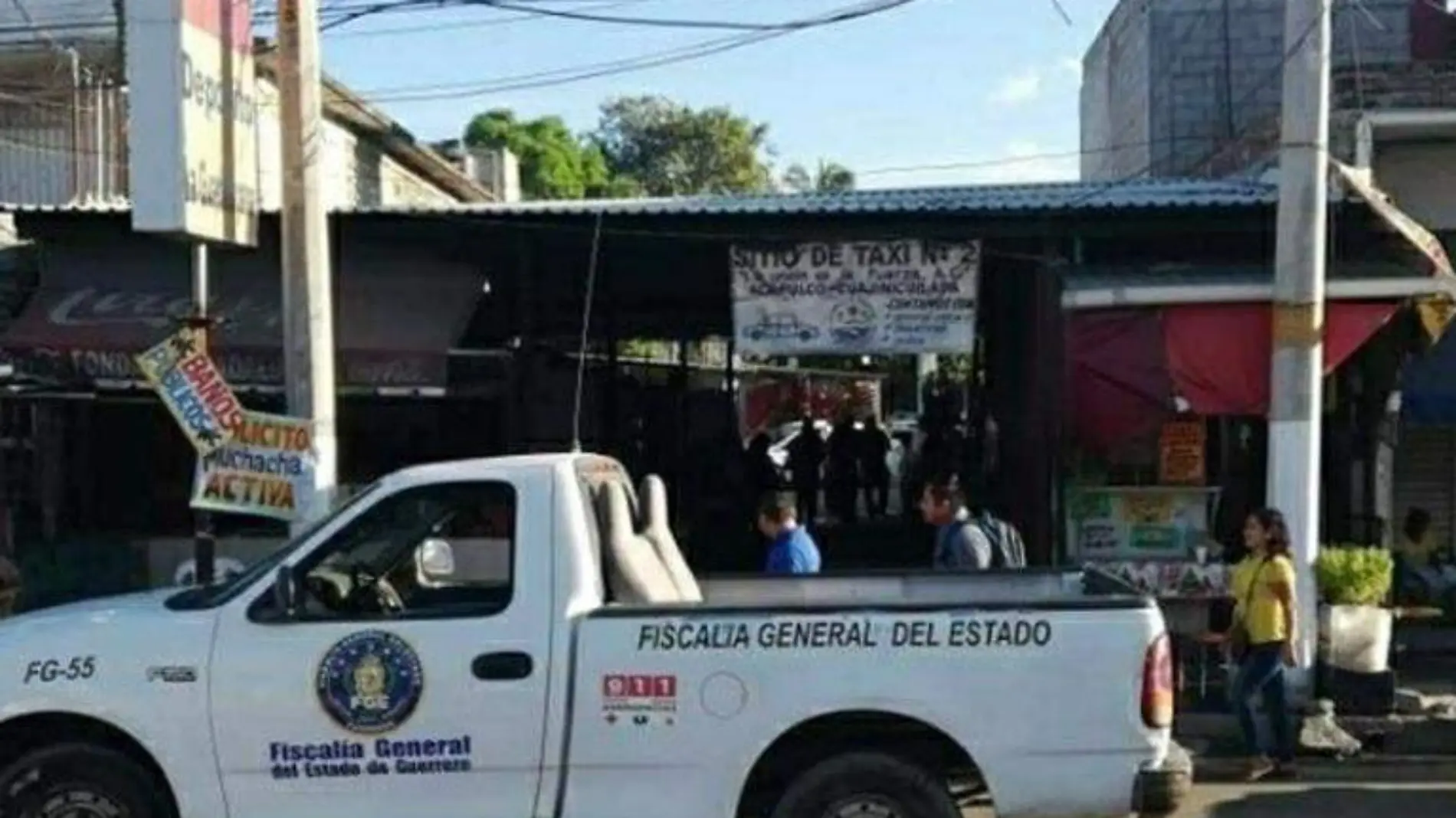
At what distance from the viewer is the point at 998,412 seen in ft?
57.3

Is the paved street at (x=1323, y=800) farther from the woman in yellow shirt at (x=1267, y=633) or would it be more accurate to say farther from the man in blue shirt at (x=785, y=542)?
the man in blue shirt at (x=785, y=542)

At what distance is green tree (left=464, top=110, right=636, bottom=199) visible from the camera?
207ft

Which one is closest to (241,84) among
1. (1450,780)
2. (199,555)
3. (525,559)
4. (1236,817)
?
(199,555)

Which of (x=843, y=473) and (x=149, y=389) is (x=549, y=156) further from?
(x=149, y=389)

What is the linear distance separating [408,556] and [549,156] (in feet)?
190

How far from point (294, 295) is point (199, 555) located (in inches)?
64.9

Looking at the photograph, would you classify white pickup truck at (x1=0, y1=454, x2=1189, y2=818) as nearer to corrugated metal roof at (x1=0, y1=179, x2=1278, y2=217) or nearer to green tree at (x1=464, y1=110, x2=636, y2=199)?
corrugated metal roof at (x1=0, y1=179, x2=1278, y2=217)

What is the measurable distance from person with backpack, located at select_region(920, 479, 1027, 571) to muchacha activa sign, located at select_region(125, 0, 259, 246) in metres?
4.61

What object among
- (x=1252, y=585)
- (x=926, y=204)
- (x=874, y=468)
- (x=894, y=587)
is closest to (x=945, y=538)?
(x=1252, y=585)

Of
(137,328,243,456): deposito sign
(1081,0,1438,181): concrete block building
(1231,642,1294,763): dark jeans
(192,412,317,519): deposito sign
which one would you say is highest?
(1081,0,1438,181): concrete block building

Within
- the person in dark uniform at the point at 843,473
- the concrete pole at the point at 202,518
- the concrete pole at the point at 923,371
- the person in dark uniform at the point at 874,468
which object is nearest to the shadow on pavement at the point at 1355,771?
the concrete pole at the point at 202,518

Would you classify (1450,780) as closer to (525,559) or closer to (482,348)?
(525,559)

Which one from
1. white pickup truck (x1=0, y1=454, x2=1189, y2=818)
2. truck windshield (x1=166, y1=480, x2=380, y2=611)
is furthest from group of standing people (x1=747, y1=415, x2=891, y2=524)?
white pickup truck (x1=0, y1=454, x2=1189, y2=818)

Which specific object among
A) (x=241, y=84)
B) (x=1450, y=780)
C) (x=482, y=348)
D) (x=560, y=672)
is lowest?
(x=1450, y=780)
